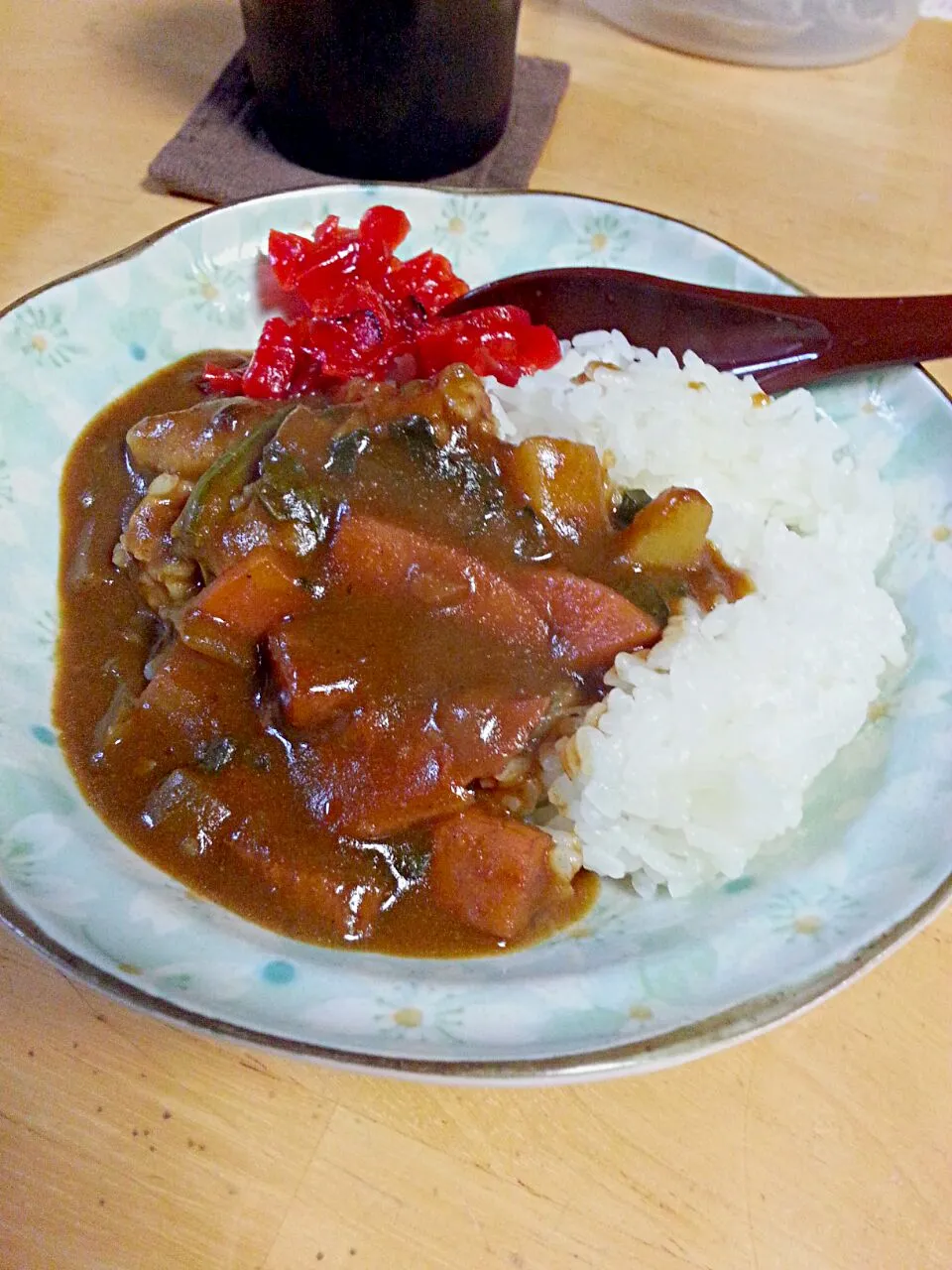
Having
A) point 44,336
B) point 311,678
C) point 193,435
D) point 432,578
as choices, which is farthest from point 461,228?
point 311,678

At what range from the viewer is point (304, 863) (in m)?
1.76

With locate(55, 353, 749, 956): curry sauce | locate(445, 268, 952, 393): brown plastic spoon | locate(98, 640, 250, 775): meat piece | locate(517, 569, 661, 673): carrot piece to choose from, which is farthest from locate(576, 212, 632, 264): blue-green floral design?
locate(98, 640, 250, 775): meat piece

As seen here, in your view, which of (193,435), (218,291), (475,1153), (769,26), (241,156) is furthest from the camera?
(769,26)

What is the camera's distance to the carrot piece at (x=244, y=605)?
1923mm

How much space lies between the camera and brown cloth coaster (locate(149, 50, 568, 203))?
3242 millimetres

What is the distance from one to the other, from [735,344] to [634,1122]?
6.21 ft

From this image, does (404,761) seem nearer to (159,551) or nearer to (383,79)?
(159,551)

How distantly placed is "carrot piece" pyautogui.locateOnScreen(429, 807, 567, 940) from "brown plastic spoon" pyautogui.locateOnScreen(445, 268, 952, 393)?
1.47m

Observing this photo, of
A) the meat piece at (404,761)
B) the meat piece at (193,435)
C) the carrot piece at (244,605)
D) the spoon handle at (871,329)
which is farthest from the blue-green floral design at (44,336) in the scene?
the spoon handle at (871,329)

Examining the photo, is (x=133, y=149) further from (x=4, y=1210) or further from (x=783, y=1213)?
(x=783, y=1213)

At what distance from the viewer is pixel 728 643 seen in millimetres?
2051

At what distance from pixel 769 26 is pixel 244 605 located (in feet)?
11.9

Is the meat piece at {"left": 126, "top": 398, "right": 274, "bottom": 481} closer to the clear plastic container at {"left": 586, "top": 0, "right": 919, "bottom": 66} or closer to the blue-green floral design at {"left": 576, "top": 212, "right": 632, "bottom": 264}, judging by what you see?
the blue-green floral design at {"left": 576, "top": 212, "right": 632, "bottom": 264}

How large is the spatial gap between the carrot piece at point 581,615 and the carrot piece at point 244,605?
46cm
